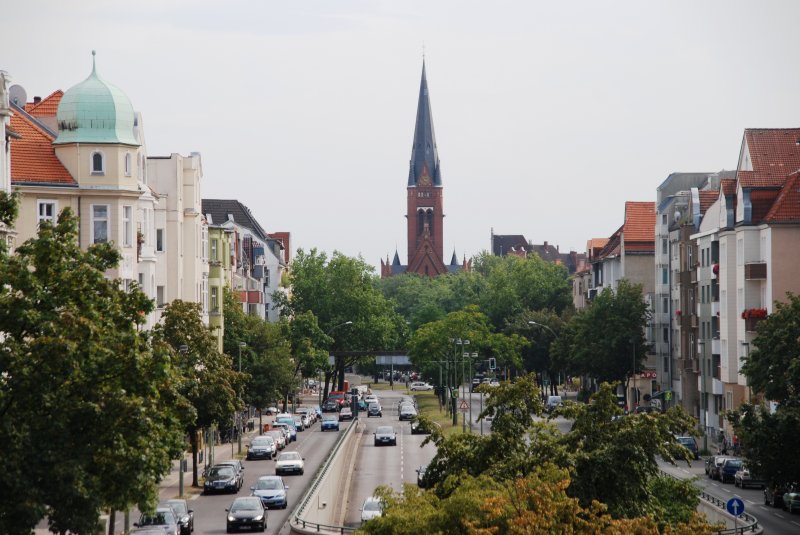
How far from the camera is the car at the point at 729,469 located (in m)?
66.8

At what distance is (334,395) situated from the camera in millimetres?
137250

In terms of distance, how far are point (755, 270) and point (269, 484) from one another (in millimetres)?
35282

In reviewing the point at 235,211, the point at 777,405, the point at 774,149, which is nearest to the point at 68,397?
the point at 777,405

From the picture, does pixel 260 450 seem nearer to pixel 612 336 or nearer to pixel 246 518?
pixel 246 518

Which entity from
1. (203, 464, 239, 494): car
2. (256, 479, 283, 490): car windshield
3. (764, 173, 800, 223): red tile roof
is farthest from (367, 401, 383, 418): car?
(256, 479, 283, 490): car windshield

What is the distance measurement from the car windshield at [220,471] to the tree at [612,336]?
50.3 metres

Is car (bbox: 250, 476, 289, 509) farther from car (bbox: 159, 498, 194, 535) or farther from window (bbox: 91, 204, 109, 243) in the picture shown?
window (bbox: 91, 204, 109, 243)

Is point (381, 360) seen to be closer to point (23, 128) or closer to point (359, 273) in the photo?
point (359, 273)

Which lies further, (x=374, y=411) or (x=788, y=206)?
(x=374, y=411)

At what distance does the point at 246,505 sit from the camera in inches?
1912

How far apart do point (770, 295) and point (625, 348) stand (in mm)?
28324

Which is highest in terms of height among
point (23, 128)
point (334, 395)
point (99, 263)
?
point (23, 128)

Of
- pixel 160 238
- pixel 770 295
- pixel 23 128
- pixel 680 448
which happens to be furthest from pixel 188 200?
pixel 680 448

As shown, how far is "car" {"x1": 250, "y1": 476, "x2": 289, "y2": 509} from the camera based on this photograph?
56031 mm
